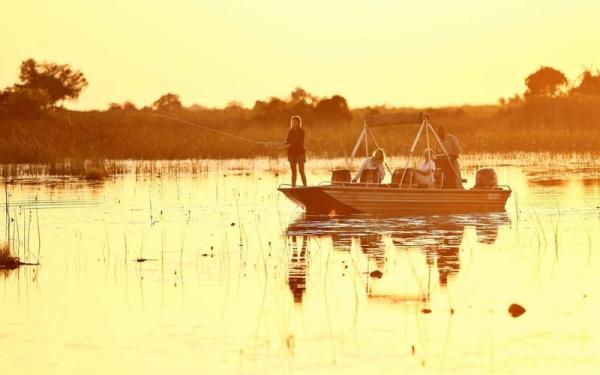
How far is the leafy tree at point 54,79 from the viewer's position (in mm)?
92000

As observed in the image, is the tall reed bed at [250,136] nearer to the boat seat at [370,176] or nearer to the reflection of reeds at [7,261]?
the boat seat at [370,176]

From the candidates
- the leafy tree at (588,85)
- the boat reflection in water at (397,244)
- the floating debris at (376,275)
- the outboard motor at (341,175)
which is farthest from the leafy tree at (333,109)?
the floating debris at (376,275)

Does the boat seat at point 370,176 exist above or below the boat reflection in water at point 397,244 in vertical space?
above

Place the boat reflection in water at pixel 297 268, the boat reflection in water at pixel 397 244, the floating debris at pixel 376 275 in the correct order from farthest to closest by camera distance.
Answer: the floating debris at pixel 376 275
the boat reflection in water at pixel 397 244
the boat reflection in water at pixel 297 268

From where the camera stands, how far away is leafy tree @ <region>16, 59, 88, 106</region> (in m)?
92.0

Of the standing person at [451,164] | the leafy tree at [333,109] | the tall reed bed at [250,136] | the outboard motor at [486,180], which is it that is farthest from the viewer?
the leafy tree at [333,109]

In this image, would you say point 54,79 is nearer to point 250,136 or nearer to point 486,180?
point 250,136

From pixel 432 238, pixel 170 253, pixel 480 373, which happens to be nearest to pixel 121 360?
pixel 480 373

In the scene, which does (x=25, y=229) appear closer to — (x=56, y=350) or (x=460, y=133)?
(x=56, y=350)

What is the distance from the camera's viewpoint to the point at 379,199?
2573cm

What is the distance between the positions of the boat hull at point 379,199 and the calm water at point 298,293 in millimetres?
481

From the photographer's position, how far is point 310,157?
53.8m

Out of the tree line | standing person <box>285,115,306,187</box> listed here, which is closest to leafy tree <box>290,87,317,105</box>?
the tree line

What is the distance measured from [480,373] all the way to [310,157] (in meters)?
43.1
